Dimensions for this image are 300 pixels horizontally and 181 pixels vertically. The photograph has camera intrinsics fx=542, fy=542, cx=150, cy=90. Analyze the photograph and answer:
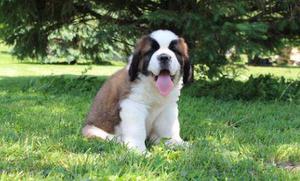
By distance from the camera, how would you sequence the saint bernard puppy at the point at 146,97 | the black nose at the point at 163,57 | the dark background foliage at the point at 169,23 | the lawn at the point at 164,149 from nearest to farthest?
1. the lawn at the point at 164,149
2. the black nose at the point at 163,57
3. the saint bernard puppy at the point at 146,97
4. the dark background foliage at the point at 169,23

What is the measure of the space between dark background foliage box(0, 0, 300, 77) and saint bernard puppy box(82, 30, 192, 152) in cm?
367

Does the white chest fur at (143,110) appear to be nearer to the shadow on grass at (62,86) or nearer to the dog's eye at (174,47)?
the dog's eye at (174,47)

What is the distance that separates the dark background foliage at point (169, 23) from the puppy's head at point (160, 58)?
144 inches

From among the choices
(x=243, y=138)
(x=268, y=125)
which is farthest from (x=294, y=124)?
(x=243, y=138)

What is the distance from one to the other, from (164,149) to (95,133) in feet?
2.71

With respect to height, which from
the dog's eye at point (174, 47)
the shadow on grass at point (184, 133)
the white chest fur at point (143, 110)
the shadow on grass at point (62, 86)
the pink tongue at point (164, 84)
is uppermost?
the dog's eye at point (174, 47)

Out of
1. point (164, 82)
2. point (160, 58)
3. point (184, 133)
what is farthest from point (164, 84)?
point (184, 133)

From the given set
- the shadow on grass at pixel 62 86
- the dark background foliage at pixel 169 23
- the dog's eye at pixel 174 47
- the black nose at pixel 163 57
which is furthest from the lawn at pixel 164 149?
the shadow on grass at pixel 62 86

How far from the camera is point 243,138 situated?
596cm

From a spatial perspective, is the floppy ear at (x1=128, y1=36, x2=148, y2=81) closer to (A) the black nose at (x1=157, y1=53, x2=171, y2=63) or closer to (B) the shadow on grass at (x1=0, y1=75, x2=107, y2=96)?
(A) the black nose at (x1=157, y1=53, x2=171, y2=63)

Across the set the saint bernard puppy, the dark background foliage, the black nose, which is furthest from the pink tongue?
the dark background foliage

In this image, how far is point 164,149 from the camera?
5.13 meters

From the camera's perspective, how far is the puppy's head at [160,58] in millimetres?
5285

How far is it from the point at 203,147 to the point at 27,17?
7052 mm
